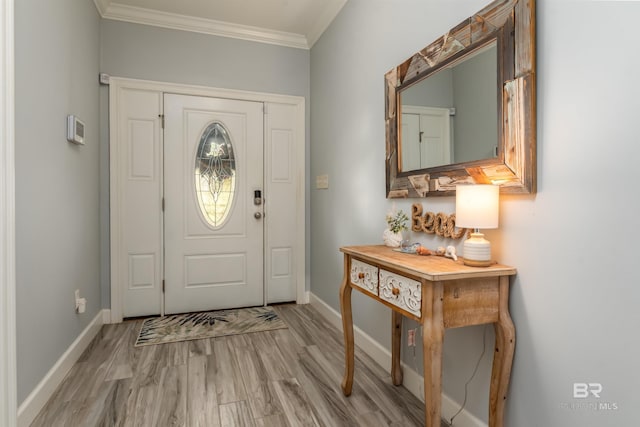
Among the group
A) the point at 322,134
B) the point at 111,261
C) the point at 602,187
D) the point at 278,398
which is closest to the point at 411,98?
the point at 602,187

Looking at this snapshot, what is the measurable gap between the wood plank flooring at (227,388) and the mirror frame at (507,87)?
3.86 ft

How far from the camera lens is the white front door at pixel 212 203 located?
317 cm

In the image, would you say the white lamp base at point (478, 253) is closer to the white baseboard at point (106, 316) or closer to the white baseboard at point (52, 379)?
the white baseboard at point (52, 379)

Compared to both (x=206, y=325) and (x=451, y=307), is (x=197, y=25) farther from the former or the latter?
(x=451, y=307)

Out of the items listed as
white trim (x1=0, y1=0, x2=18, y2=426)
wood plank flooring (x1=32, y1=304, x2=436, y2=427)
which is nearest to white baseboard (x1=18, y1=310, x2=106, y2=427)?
wood plank flooring (x1=32, y1=304, x2=436, y2=427)

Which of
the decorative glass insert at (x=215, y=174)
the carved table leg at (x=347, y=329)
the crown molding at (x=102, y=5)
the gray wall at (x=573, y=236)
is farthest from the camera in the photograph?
the decorative glass insert at (x=215, y=174)

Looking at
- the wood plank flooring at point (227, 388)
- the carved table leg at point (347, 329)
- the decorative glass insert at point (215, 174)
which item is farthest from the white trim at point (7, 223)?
the decorative glass insert at point (215, 174)

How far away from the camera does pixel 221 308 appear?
333 cm

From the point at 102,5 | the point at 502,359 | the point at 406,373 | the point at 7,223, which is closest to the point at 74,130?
the point at 7,223

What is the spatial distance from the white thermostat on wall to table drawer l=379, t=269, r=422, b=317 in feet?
6.86

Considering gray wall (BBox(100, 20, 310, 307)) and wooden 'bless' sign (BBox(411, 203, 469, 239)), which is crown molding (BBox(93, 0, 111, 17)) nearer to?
gray wall (BBox(100, 20, 310, 307))

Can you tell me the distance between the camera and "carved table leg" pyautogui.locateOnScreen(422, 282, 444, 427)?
1.22 metres

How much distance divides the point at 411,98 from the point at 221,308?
260cm

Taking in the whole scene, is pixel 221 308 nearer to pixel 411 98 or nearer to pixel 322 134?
pixel 322 134
